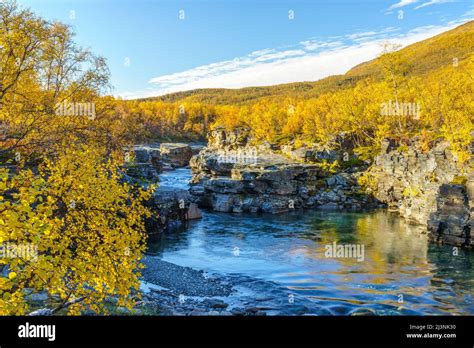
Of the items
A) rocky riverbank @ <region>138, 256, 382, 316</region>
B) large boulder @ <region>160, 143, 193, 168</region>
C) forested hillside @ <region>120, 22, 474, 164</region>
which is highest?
forested hillside @ <region>120, 22, 474, 164</region>

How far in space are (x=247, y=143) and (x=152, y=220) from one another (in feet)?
198

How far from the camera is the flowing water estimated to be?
1083 inches

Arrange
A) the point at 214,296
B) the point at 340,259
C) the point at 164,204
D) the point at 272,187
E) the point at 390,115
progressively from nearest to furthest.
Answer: the point at 214,296
the point at 340,259
the point at 164,204
the point at 272,187
the point at 390,115

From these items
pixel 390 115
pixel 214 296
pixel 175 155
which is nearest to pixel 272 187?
pixel 390 115

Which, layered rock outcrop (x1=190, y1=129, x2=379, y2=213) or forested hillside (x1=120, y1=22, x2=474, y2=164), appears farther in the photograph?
layered rock outcrop (x1=190, y1=129, x2=379, y2=213)

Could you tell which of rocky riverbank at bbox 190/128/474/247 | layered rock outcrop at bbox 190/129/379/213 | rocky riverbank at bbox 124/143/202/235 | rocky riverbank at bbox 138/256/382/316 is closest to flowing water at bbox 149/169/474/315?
rocky riverbank at bbox 138/256/382/316

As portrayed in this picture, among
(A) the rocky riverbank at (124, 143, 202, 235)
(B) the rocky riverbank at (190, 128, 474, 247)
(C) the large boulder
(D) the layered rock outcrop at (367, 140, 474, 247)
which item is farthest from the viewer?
(C) the large boulder

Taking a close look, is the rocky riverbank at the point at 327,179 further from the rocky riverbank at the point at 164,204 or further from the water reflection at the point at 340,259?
the rocky riverbank at the point at 164,204

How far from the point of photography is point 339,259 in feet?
125

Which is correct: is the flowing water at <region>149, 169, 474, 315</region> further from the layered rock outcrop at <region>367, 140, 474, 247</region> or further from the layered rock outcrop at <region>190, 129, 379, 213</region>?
the layered rock outcrop at <region>190, 129, 379, 213</region>

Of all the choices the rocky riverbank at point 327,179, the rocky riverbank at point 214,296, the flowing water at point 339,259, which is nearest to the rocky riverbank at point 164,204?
the flowing water at point 339,259

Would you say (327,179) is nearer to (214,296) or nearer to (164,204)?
(164,204)

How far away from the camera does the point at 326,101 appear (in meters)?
110
